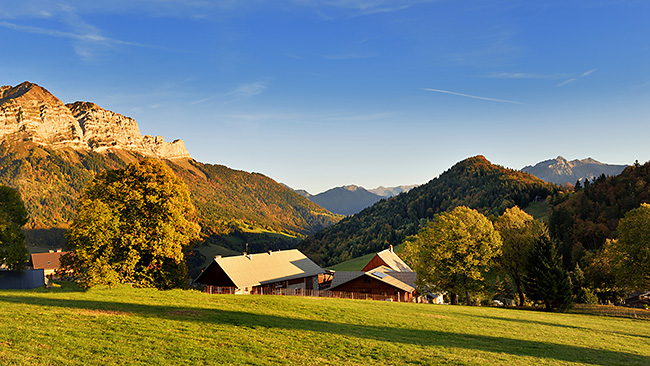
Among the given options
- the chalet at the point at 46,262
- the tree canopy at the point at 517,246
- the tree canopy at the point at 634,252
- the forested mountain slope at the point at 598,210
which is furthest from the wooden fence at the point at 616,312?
the chalet at the point at 46,262

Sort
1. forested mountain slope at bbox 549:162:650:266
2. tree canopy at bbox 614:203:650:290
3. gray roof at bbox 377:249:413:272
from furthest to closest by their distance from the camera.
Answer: forested mountain slope at bbox 549:162:650:266 → gray roof at bbox 377:249:413:272 → tree canopy at bbox 614:203:650:290

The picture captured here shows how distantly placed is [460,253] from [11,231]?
190ft

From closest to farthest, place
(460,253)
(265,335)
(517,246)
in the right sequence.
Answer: (265,335) → (460,253) → (517,246)

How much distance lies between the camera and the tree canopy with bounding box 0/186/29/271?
4509 centimetres

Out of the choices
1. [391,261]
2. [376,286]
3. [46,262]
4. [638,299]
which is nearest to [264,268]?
[376,286]

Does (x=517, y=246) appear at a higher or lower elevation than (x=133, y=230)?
lower

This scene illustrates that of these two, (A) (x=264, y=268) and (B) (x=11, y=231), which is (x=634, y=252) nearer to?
(A) (x=264, y=268)

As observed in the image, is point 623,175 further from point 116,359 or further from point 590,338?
point 116,359

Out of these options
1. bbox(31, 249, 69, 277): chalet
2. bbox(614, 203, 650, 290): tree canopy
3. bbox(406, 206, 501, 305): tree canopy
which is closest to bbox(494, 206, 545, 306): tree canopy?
bbox(406, 206, 501, 305): tree canopy

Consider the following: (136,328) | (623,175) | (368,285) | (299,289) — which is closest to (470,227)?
(368,285)

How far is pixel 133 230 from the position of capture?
3738 centimetres

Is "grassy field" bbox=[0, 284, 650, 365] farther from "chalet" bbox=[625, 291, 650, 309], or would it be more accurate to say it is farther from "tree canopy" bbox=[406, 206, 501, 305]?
"chalet" bbox=[625, 291, 650, 309]

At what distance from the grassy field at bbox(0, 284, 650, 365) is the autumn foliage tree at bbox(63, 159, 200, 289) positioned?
3203 millimetres

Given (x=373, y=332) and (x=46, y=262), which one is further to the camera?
(x=46, y=262)
